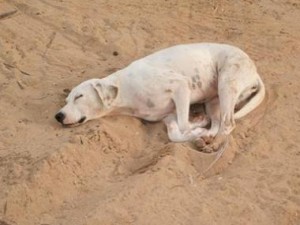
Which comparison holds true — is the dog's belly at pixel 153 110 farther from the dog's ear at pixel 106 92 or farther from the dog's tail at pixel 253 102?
the dog's tail at pixel 253 102

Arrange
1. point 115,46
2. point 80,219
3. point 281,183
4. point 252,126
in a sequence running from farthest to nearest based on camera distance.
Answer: point 115,46 < point 252,126 < point 281,183 < point 80,219

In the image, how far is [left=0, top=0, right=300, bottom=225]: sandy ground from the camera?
5828 mm

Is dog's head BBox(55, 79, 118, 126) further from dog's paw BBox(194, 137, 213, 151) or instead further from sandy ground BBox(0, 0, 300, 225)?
dog's paw BBox(194, 137, 213, 151)

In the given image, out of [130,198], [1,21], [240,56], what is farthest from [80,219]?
[1,21]

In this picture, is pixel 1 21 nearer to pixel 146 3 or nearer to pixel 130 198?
pixel 146 3

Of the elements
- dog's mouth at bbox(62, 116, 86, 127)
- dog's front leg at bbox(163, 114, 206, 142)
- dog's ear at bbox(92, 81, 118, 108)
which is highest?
dog's ear at bbox(92, 81, 118, 108)

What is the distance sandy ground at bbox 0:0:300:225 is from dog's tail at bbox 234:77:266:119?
0.25 ft

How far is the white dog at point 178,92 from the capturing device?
703cm

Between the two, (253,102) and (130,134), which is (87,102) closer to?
(130,134)

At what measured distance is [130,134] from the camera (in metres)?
6.95

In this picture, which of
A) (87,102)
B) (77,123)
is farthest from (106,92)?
(77,123)

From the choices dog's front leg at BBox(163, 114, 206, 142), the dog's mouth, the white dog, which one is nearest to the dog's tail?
the white dog

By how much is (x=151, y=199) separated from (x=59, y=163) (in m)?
0.90

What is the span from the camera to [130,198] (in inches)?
230
